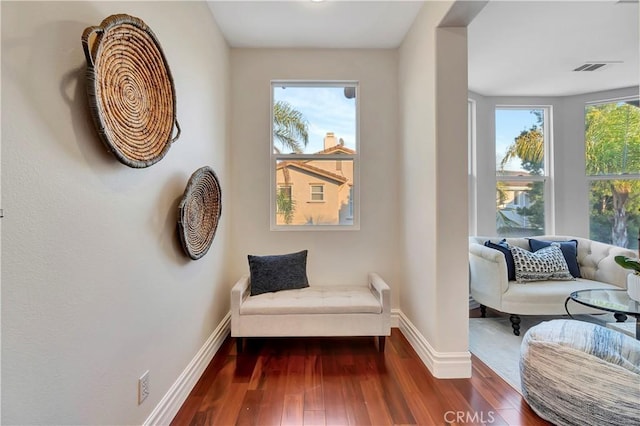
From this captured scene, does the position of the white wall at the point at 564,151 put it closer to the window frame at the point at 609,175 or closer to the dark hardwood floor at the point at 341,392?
the window frame at the point at 609,175

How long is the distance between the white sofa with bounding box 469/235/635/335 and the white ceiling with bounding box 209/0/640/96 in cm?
201

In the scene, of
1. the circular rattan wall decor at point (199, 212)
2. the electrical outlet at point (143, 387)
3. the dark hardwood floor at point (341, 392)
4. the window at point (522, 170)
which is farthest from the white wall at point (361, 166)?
the window at point (522, 170)

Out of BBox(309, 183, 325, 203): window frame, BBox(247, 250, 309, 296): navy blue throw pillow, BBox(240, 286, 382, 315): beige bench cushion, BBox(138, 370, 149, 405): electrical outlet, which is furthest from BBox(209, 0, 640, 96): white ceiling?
BBox(138, 370, 149, 405): electrical outlet

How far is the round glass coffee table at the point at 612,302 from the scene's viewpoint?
1770mm

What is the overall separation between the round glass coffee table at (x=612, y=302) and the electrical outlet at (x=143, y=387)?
2.68 meters

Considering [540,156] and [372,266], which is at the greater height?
[540,156]

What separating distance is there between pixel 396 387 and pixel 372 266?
120cm

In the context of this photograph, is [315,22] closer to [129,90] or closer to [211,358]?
[129,90]

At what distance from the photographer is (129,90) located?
122 centimetres

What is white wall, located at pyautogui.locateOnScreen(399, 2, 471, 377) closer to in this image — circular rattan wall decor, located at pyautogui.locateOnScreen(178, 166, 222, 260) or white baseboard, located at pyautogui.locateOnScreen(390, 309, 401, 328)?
white baseboard, located at pyautogui.locateOnScreen(390, 309, 401, 328)

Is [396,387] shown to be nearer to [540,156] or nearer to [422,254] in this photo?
[422,254]

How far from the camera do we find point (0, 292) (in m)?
0.76

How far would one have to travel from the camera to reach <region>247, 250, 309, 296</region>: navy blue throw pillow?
2.58 metres

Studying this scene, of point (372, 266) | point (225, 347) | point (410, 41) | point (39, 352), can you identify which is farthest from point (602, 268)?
point (39, 352)
